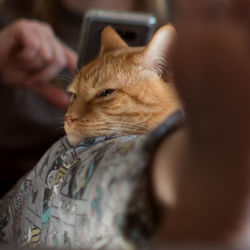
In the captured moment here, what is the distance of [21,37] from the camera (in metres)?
0.55

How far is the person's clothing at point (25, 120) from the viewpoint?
0.45 meters

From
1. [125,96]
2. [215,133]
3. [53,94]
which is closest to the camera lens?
[215,133]

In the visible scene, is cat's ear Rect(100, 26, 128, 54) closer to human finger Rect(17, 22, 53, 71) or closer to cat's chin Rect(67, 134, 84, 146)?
cat's chin Rect(67, 134, 84, 146)

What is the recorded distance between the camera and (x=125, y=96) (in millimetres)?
281

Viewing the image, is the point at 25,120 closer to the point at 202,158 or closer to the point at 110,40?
the point at 110,40

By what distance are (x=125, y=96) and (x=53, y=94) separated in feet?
0.82

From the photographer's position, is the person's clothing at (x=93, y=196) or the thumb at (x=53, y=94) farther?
the thumb at (x=53, y=94)

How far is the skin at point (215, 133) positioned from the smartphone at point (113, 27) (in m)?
0.17

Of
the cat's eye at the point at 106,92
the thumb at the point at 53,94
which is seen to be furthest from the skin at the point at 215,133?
the thumb at the point at 53,94

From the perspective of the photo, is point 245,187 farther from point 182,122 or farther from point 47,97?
point 47,97

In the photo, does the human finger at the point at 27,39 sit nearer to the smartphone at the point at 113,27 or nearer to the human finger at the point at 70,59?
the human finger at the point at 70,59

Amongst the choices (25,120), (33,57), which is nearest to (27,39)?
(33,57)

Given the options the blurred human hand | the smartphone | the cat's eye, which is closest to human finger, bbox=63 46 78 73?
the blurred human hand

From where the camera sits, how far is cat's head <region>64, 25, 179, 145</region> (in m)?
0.26
